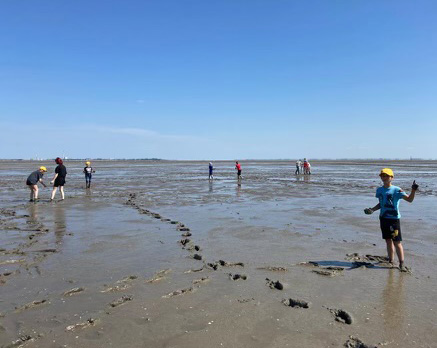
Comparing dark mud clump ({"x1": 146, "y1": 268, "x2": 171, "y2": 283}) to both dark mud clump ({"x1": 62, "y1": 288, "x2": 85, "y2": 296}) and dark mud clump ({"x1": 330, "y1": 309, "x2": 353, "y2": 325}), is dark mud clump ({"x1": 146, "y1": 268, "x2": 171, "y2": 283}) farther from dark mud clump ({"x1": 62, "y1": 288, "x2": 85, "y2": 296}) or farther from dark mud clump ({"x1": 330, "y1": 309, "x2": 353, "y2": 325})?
dark mud clump ({"x1": 330, "y1": 309, "x2": 353, "y2": 325})

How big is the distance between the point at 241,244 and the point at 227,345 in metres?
4.60

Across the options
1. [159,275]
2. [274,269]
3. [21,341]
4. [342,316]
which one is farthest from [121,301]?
[342,316]

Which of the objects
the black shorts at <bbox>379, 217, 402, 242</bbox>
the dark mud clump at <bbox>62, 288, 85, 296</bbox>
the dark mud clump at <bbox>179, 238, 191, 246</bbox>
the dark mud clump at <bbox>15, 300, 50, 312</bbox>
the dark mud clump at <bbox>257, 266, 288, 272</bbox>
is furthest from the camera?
the dark mud clump at <bbox>179, 238, 191, 246</bbox>

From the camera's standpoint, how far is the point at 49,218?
11.9m

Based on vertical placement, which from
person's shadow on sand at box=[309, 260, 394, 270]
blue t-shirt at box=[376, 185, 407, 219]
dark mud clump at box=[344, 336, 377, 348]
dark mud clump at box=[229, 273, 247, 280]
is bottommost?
person's shadow on sand at box=[309, 260, 394, 270]

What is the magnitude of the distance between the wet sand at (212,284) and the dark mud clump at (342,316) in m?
0.01

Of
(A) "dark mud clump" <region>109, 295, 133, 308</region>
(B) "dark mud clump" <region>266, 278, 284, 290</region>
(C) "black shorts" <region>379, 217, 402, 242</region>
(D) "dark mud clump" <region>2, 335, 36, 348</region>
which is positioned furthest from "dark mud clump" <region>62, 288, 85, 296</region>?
(C) "black shorts" <region>379, 217, 402, 242</region>

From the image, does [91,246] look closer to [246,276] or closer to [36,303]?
[36,303]

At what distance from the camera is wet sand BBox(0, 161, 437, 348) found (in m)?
4.10

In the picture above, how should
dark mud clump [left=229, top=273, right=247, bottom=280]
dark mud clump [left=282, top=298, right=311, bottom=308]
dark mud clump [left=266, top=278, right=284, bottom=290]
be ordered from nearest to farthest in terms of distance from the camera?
1. dark mud clump [left=282, top=298, right=311, bottom=308]
2. dark mud clump [left=266, top=278, right=284, bottom=290]
3. dark mud clump [left=229, top=273, right=247, bottom=280]

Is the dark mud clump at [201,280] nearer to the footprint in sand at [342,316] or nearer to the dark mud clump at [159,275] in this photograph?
the dark mud clump at [159,275]

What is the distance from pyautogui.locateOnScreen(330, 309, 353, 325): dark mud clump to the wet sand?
0.01 metres

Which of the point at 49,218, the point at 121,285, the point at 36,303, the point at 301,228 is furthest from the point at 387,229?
the point at 49,218

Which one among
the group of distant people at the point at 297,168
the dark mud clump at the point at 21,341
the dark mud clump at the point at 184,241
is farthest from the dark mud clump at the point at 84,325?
the group of distant people at the point at 297,168
